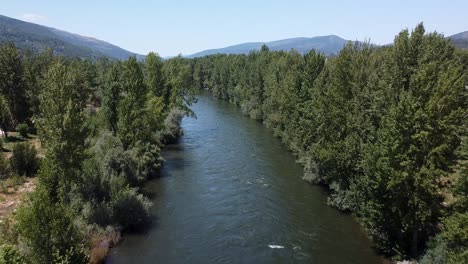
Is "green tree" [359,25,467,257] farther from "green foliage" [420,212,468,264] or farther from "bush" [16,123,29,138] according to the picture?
"bush" [16,123,29,138]

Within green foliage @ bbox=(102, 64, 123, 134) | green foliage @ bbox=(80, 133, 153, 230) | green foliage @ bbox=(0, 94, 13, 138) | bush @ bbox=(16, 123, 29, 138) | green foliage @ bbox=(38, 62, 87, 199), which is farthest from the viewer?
bush @ bbox=(16, 123, 29, 138)

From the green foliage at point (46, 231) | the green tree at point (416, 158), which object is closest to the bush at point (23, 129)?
the green foliage at point (46, 231)

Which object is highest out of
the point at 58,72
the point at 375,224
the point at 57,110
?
the point at 58,72

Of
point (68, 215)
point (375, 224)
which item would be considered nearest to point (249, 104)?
point (375, 224)

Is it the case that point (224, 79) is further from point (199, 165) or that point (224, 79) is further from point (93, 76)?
point (199, 165)

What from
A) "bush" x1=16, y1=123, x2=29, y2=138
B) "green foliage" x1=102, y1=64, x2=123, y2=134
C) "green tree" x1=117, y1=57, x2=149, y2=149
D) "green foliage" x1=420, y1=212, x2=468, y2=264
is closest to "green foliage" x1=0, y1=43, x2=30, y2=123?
"bush" x1=16, y1=123, x2=29, y2=138

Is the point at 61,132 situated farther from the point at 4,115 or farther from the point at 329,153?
the point at 4,115
